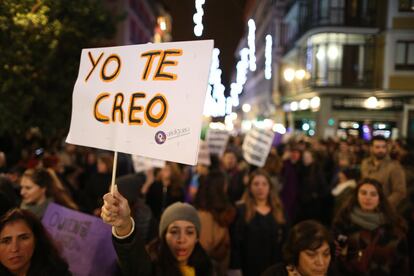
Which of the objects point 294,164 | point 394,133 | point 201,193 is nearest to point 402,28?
point 394,133

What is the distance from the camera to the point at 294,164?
8.10 meters

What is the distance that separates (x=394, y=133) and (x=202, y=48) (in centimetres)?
2492

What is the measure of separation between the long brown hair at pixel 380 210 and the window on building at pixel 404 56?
20.9 m

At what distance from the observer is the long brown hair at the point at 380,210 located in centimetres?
390

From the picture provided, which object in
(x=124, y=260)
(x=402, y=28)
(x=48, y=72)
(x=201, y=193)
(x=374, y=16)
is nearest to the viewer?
(x=124, y=260)

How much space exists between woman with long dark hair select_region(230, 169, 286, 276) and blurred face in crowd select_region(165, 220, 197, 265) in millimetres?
1337

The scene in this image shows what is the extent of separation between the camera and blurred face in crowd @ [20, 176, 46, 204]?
4027 mm

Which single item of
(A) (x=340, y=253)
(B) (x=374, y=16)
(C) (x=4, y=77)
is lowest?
(A) (x=340, y=253)

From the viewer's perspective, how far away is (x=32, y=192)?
4027mm

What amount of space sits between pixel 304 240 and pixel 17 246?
1808 millimetres

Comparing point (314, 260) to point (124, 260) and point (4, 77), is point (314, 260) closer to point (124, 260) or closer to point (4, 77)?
point (124, 260)

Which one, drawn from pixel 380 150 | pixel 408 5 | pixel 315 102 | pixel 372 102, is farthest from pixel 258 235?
pixel 315 102

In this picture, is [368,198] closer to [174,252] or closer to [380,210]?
[380,210]

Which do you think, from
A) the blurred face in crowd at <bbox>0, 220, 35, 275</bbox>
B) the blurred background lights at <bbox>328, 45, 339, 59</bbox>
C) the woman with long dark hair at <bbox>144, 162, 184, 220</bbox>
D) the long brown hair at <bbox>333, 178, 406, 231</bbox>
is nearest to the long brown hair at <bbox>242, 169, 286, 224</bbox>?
the long brown hair at <bbox>333, 178, 406, 231</bbox>
